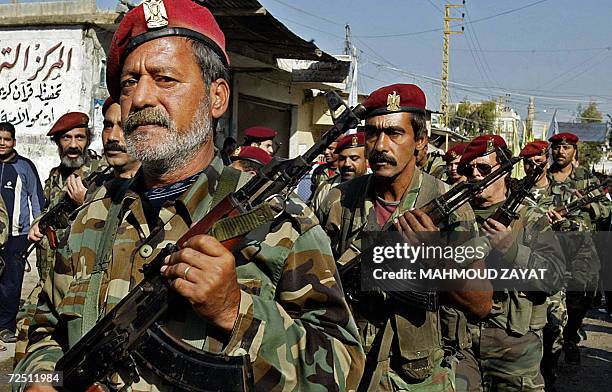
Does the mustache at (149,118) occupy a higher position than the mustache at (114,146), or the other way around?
the mustache at (149,118)

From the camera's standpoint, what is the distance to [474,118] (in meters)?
62.3

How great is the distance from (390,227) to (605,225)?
7997 mm

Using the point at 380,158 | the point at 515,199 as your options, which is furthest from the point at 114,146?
the point at 515,199

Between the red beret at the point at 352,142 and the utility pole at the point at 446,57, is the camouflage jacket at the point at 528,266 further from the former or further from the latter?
the utility pole at the point at 446,57

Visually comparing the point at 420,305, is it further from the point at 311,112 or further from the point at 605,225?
the point at 311,112

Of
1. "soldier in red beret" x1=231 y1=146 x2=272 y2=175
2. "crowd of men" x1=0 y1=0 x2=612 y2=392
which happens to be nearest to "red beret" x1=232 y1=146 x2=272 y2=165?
"soldier in red beret" x1=231 y1=146 x2=272 y2=175

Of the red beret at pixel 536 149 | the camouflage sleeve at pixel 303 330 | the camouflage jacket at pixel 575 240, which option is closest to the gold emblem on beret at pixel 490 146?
the red beret at pixel 536 149

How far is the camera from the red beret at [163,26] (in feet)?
Answer: 6.57

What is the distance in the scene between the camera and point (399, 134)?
13.1 ft

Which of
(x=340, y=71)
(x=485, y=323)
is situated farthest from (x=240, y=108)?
(x=485, y=323)

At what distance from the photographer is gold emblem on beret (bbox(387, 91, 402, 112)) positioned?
4.00 metres

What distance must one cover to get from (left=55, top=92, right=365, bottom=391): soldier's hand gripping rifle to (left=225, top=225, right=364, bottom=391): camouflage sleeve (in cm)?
7

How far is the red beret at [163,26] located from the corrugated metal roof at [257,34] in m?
6.25

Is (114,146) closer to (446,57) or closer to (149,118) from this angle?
(149,118)
